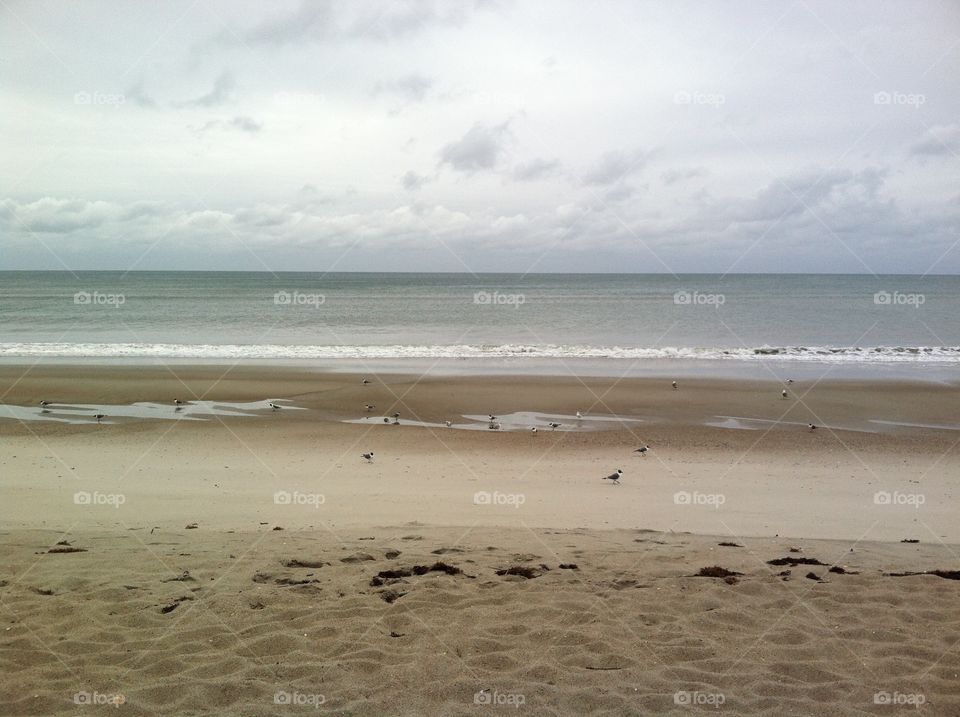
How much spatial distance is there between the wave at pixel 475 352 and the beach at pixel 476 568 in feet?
42.8

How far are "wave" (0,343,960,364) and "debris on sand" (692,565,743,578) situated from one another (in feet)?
67.7

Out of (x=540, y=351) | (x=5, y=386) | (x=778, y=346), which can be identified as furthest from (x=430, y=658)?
(x=778, y=346)

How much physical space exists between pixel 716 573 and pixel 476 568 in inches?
90.1

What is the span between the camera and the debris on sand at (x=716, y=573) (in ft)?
20.5

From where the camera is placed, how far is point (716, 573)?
6309mm

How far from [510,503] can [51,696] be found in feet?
18.8

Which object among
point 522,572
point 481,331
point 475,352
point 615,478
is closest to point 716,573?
point 522,572

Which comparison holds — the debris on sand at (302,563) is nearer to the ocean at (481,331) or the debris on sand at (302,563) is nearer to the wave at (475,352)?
the ocean at (481,331)

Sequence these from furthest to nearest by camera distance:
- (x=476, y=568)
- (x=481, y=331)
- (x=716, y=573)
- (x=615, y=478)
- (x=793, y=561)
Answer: (x=481, y=331), (x=615, y=478), (x=793, y=561), (x=476, y=568), (x=716, y=573)

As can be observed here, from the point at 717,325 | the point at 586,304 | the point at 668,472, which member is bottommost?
the point at 668,472

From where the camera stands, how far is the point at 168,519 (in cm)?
811

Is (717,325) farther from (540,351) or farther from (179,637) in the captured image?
(179,637)

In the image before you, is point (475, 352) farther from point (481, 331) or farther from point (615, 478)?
point (615, 478)

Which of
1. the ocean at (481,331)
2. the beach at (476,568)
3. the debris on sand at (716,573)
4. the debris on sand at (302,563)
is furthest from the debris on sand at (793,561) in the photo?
the ocean at (481,331)
